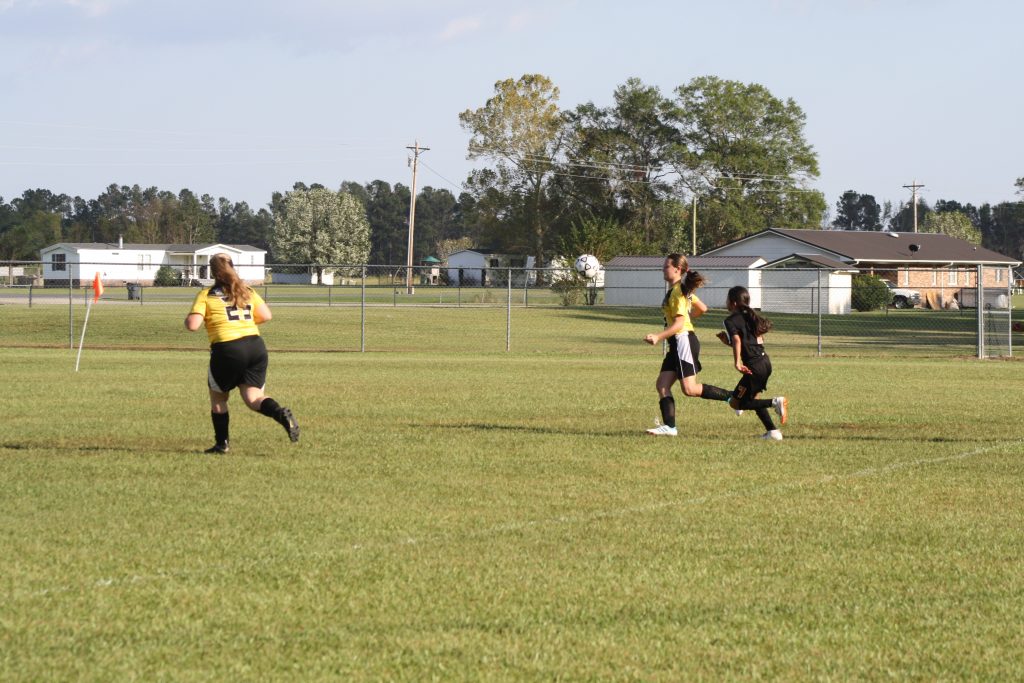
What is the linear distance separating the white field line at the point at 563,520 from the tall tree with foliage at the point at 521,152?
81.1 metres

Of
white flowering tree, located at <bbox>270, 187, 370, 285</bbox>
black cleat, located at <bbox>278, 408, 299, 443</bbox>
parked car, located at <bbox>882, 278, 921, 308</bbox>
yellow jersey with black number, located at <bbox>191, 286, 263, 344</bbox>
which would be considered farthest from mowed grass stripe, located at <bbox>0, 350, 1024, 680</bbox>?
white flowering tree, located at <bbox>270, 187, 370, 285</bbox>

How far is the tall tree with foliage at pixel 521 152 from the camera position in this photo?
91.2 metres

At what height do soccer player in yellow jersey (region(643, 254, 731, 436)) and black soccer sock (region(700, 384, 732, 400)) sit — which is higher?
soccer player in yellow jersey (region(643, 254, 731, 436))

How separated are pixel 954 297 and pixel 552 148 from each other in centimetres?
3448

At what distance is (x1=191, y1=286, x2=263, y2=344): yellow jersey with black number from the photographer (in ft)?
36.1

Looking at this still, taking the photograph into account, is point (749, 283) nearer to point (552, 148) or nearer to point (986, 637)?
point (552, 148)

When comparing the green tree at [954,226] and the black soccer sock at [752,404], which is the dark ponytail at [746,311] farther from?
the green tree at [954,226]

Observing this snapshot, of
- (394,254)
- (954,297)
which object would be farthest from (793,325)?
Answer: (394,254)

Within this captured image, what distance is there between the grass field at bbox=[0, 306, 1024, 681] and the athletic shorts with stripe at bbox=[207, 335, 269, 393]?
72 cm

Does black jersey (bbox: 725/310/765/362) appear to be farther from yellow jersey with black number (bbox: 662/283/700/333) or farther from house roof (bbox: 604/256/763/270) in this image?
house roof (bbox: 604/256/763/270)

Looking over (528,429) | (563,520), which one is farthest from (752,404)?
(563,520)

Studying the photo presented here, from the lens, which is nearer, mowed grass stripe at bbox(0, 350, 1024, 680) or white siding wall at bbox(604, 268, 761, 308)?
mowed grass stripe at bbox(0, 350, 1024, 680)

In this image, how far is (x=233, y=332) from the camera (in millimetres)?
11094

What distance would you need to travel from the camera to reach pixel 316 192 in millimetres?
126250
